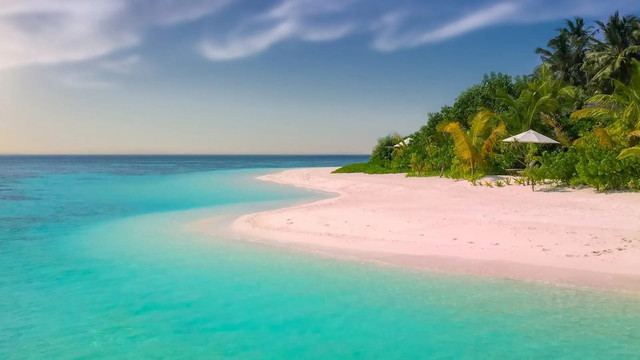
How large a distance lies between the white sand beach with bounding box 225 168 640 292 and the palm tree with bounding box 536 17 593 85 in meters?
33.4

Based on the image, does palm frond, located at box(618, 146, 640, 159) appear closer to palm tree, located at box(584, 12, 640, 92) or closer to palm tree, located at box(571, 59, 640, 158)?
palm tree, located at box(571, 59, 640, 158)

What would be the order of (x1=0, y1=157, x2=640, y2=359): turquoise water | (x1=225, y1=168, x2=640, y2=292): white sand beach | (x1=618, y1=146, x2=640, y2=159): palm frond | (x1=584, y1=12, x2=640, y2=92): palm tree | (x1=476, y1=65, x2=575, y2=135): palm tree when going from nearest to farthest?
1. (x1=0, y1=157, x2=640, y2=359): turquoise water
2. (x1=225, y1=168, x2=640, y2=292): white sand beach
3. (x1=618, y1=146, x2=640, y2=159): palm frond
4. (x1=476, y1=65, x2=575, y2=135): palm tree
5. (x1=584, y1=12, x2=640, y2=92): palm tree

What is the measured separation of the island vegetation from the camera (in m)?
18.1

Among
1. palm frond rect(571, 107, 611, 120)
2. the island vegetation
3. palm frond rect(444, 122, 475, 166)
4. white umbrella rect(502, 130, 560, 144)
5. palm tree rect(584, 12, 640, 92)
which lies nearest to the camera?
the island vegetation

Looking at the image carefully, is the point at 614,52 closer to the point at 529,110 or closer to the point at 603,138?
the point at 529,110

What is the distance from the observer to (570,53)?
4594cm

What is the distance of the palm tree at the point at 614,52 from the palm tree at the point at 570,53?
358cm

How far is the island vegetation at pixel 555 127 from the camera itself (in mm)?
18094

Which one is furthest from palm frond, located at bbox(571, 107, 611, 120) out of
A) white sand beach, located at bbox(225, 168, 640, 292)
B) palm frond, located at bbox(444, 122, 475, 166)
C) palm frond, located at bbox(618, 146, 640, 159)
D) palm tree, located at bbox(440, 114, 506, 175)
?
palm frond, located at bbox(618, 146, 640, 159)

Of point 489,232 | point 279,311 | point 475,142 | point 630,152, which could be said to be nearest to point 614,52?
point 475,142

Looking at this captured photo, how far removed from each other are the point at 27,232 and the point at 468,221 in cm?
1457

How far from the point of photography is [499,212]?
14445 mm

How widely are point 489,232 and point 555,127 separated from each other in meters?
16.6

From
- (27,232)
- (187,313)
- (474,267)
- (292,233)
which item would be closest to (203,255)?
(292,233)
